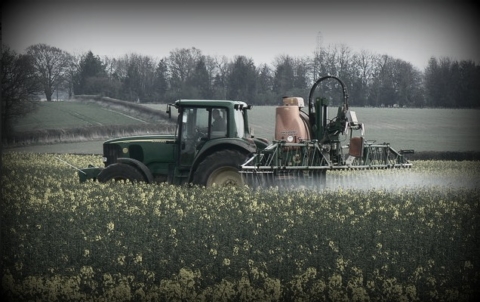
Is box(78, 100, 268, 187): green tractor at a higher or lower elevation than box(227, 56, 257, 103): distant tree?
lower

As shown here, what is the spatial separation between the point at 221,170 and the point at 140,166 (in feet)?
6.37

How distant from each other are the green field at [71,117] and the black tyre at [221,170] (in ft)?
10.5

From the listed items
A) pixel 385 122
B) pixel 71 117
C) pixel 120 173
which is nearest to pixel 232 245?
pixel 71 117

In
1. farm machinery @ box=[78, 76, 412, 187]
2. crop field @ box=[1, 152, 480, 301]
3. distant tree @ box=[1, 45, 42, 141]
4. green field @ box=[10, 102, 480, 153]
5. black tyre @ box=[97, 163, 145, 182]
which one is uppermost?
distant tree @ box=[1, 45, 42, 141]

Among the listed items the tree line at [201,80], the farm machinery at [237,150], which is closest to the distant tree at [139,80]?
the tree line at [201,80]

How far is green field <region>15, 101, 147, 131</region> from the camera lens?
6.64m

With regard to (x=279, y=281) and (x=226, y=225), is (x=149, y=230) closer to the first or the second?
(x=226, y=225)

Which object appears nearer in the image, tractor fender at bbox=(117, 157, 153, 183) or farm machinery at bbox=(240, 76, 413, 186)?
farm machinery at bbox=(240, 76, 413, 186)

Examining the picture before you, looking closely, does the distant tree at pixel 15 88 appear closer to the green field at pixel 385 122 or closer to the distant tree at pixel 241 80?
the green field at pixel 385 122

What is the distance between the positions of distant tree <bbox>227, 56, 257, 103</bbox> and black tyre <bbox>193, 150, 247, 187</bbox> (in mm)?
4649

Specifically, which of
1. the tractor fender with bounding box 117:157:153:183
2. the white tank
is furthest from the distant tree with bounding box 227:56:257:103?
the tractor fender with bounding box 117:157:153:183

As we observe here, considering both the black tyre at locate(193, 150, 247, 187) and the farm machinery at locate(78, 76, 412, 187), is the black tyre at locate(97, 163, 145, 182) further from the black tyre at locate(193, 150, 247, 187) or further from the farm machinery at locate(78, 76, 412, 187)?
the black tyre at locate(193, 150, 247, 187)

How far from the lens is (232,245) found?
346 inches

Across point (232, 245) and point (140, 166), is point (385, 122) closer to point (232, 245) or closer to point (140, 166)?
point (232, 245)
